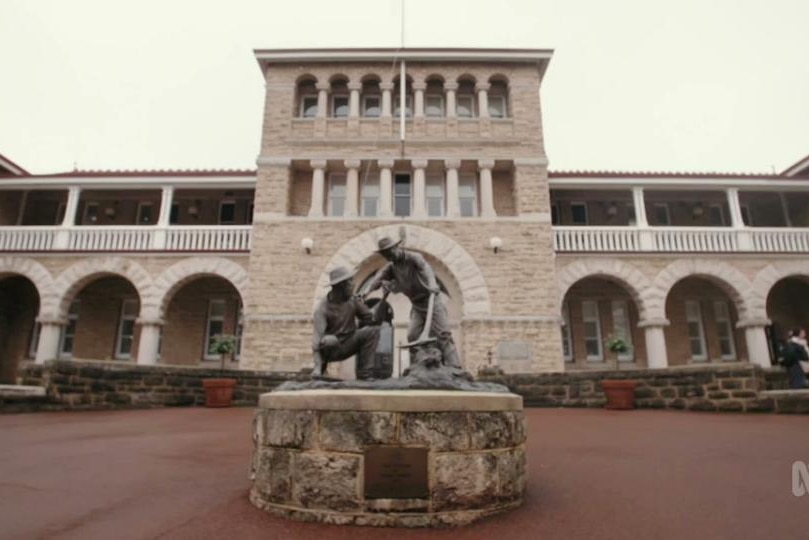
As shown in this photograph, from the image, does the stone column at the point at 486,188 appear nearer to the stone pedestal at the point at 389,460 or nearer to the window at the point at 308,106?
the window at the point at 308,106

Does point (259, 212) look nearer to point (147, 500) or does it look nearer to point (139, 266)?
point (139, 266)

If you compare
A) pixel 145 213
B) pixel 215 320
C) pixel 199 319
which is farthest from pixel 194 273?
pixel 145 213

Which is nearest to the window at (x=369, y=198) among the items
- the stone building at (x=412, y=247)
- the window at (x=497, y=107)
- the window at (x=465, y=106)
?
the stone building at (x=412, y=247)

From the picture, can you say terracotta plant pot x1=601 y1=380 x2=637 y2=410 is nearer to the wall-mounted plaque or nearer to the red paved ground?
the red paved ground

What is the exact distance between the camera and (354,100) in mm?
17500

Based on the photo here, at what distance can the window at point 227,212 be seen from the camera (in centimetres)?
1977

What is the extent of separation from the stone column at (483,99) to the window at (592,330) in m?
7.93

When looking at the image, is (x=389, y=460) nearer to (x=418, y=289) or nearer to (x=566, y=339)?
(x=418, y=289)

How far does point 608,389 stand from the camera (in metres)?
11.0

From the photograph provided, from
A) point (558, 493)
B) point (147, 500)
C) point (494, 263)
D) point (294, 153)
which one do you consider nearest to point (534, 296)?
point (494, 263)

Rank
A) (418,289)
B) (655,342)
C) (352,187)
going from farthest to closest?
(352,187)
(655,342)
(418,289)

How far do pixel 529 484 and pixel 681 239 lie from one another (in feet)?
50.7

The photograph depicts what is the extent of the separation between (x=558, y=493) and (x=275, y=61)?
687 inches

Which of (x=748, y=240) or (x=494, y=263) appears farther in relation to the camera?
(x=748, y=240)
